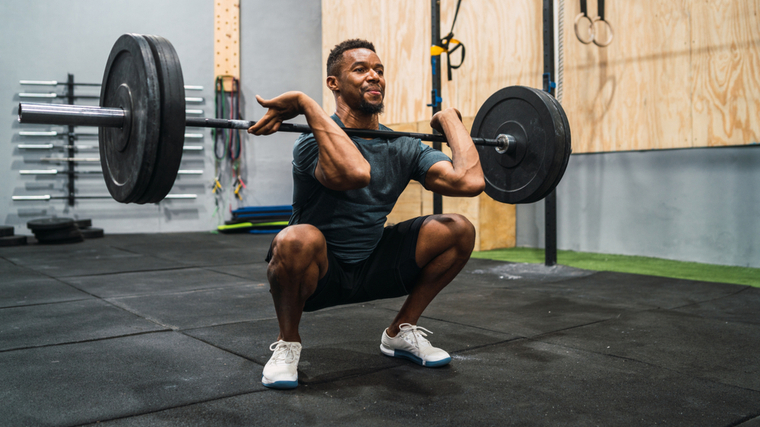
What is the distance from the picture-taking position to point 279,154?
22.6 feet

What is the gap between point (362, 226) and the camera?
1.66 m

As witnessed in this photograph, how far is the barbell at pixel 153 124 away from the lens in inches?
53.8

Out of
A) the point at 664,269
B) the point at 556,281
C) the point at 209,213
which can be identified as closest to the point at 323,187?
the point at 556,281

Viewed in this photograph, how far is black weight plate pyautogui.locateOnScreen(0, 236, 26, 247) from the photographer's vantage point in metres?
4.88

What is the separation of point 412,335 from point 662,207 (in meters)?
2.82

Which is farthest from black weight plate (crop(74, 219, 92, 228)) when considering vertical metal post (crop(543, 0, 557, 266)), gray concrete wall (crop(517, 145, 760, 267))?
vertical metal post (crop(543, 0, 557, 266))

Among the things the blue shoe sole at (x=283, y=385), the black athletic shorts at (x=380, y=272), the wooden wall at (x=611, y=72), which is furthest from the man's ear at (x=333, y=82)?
the wooden wall at (x=611, y=72)

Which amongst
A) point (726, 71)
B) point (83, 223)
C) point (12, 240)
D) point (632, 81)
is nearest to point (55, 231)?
point (12, 240)

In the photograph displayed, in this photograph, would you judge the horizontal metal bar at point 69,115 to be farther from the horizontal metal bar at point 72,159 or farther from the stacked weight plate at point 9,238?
the horizontal metal bar at point 72,159

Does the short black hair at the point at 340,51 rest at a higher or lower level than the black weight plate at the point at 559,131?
higher

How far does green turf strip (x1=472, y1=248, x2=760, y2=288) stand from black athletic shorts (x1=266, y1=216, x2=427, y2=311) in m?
2.19

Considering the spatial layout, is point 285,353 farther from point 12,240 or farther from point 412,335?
point 12,240

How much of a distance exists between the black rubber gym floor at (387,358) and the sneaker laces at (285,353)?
0.25 ft

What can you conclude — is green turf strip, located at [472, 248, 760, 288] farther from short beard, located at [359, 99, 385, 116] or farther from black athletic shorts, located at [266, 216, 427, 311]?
short beard, located at [359, 99, 385, 116]
